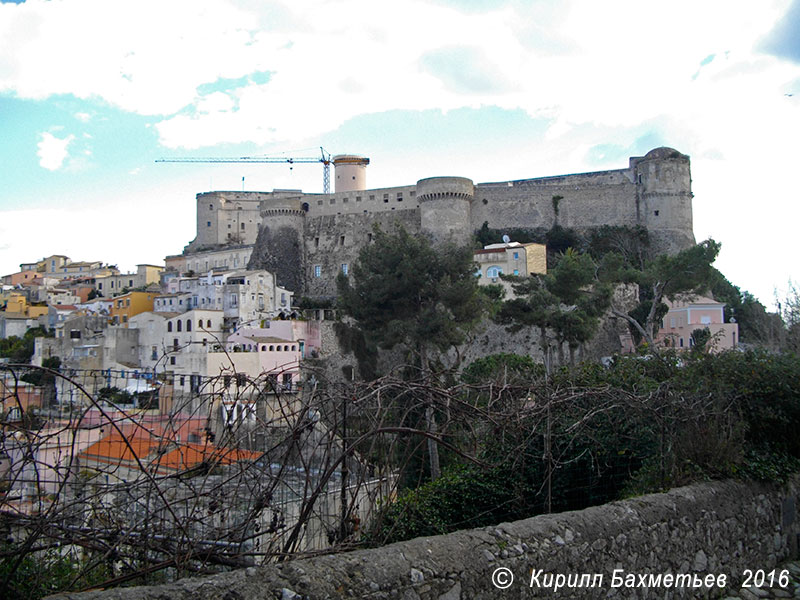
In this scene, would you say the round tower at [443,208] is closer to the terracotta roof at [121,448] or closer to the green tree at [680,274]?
the green tree at [680,274]

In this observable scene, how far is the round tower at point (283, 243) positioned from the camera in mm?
52469

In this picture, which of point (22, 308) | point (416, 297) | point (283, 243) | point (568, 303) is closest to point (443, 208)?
point (283, 243)

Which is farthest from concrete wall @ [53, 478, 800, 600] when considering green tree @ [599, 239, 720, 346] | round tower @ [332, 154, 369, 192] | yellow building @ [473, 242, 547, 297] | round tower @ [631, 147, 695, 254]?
round tower @ [332, 154, 369, 192]

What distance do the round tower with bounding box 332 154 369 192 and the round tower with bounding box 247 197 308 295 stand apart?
44.3 ft

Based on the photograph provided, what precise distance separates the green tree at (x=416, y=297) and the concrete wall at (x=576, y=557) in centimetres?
1651

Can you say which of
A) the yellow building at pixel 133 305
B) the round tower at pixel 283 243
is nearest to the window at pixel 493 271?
the round tower at pixel 283 243

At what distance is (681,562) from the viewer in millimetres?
5656

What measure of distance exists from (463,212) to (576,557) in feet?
156

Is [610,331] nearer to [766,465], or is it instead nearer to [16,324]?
[766,465]

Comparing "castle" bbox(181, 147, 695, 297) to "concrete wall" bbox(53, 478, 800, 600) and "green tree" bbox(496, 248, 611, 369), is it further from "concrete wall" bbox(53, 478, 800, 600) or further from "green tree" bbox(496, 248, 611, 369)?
"concrete wall" bbox(53, 478, 800, 600)

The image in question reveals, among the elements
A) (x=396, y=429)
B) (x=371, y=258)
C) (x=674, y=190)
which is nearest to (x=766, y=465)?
(x=396, y=429)

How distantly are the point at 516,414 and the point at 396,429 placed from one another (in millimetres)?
1761

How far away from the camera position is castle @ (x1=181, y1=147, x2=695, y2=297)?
50062 millimetres

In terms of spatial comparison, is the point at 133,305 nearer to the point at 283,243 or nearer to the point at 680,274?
the point at 283,243
